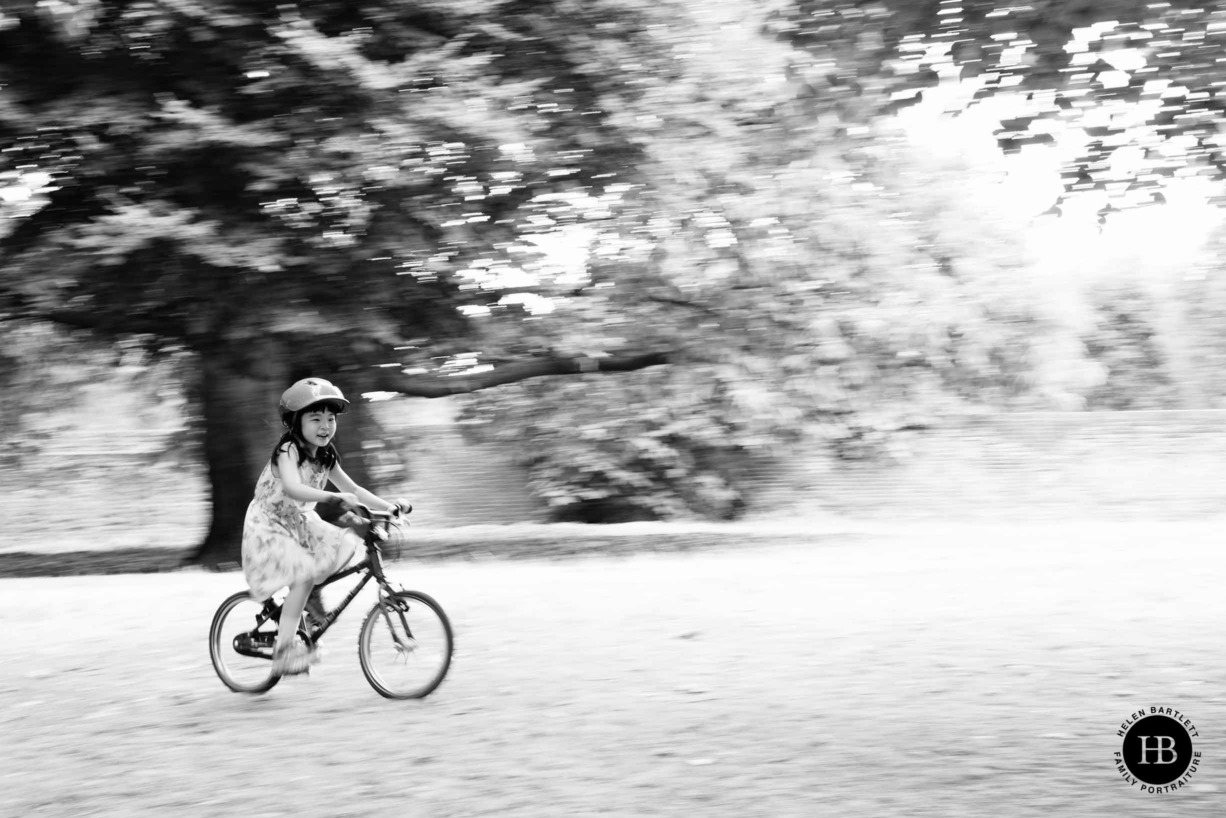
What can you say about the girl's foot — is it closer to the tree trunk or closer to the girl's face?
the girl's face

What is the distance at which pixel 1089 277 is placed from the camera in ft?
93.0

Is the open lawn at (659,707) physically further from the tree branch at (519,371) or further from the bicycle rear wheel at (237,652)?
the tree branch at (519,371)

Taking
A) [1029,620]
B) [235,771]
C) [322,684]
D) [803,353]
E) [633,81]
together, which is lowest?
[235,771]

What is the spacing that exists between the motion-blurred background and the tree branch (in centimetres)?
5

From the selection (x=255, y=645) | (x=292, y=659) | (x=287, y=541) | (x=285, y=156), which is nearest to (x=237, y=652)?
(x=255, y=645)

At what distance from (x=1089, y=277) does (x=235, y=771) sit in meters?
25.2

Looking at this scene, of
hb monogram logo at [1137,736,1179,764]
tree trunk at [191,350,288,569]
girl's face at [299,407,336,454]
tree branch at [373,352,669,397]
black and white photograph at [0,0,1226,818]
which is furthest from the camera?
tree branch at [373,352,669,397]

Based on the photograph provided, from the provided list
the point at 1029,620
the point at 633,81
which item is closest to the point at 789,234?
the point at 633,81

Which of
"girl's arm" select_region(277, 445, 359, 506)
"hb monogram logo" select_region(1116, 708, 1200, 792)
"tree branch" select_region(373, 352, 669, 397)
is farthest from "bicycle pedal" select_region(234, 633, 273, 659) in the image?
"tree branch" select_region(373, 352, 669, 397)

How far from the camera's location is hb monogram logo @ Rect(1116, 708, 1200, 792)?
546cm

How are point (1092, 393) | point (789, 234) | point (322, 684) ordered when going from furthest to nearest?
point (1092, 393) < point (789, 234) < point (322, 684)

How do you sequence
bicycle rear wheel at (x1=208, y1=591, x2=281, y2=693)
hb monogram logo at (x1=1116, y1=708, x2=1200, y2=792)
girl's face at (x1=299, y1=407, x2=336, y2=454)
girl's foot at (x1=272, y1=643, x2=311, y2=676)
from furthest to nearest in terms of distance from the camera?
bicycle rear wheel at (x1=208, y1=591, x2=281, y2=693) < girl's foot at (x1=272, y1=643, x2=311, y2=676) < girl's face at (x1=299, y1=407, x2=336, y2=454) < hb monogram logo at (x1=1116, y1=708, x2=1200, y2=792)

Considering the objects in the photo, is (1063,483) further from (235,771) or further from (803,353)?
(235,771)

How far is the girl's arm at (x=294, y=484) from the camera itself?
695cm
